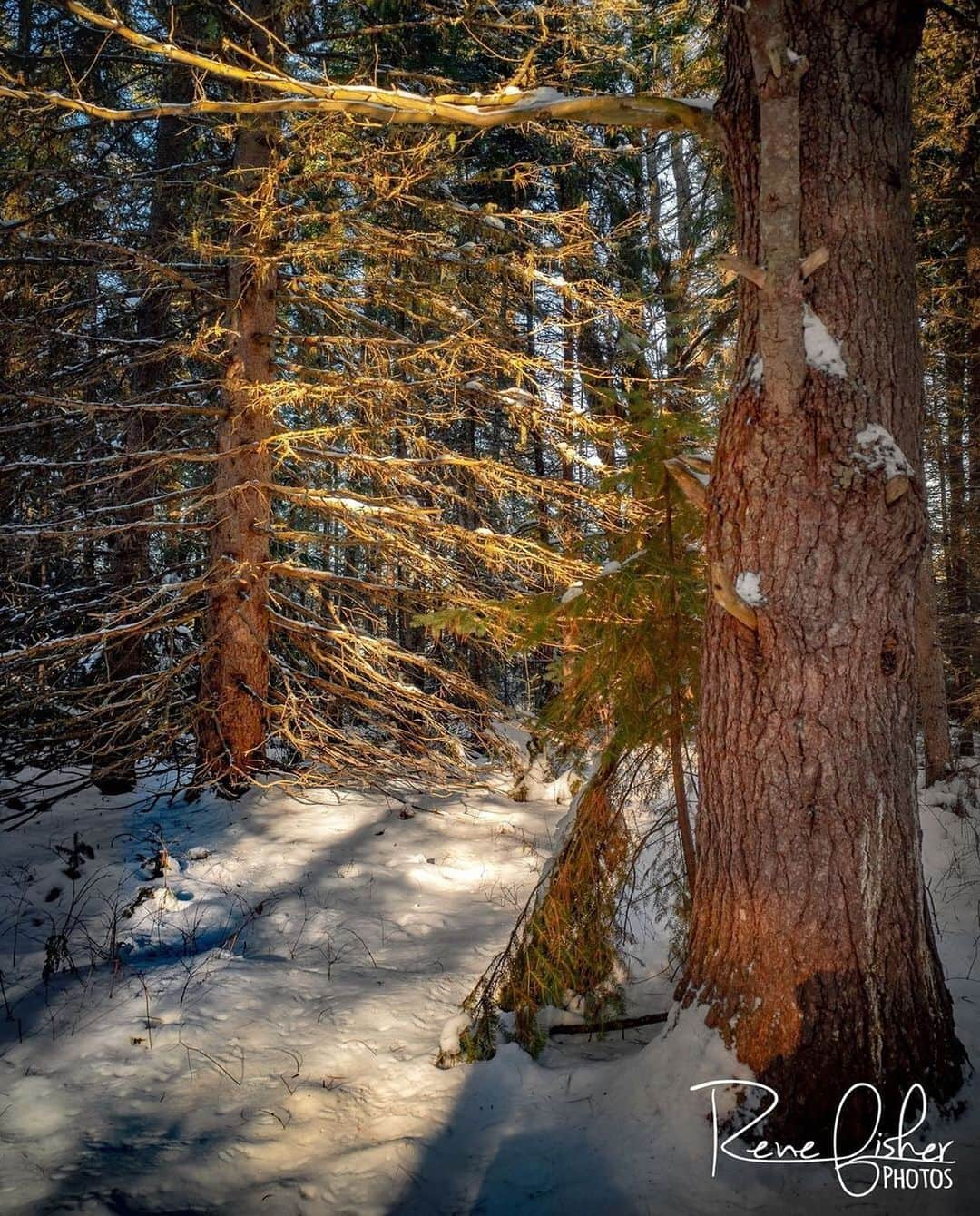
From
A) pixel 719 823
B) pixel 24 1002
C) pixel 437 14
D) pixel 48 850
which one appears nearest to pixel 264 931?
pixel 24 1002

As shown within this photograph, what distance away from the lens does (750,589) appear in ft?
9.28

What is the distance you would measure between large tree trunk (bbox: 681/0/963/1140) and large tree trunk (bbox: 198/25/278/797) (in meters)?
Answer: 5.00

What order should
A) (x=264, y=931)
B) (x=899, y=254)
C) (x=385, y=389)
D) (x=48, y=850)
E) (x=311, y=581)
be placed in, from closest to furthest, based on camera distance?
(x=899, y=254), (x=264, y=931), (x=385, y=389), (x=48, y=850), (x=311, y=581)

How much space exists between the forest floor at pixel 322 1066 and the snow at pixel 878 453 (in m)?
2.39

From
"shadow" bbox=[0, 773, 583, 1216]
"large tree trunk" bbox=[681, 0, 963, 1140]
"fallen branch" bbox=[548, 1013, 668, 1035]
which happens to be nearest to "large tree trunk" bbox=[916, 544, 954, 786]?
"shadow" bbox=[0, 773, 583, 1216]

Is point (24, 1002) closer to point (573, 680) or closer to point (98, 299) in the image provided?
point (573, 680)

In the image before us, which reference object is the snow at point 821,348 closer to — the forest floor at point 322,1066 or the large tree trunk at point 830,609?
the large tree trunk at point 830,609

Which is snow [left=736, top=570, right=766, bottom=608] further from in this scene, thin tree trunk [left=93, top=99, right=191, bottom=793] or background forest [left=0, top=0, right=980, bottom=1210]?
thin tree trunk [left=93, top=99, right=191, bottom=793]

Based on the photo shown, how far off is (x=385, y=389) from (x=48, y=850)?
5096 mm

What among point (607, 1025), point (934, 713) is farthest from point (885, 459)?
point (934, 713)

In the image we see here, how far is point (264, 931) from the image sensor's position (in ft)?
16.1

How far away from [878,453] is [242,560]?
18.5 feet

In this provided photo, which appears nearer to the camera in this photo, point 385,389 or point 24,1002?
point 24,1002

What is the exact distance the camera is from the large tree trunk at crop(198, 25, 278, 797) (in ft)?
22.0
